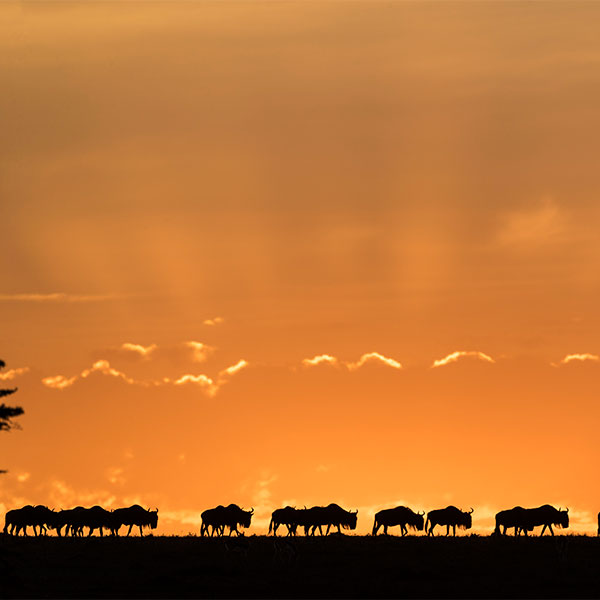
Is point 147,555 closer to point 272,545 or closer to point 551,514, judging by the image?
point 272,545

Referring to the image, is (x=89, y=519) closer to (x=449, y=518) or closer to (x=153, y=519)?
(x=153, y=519)

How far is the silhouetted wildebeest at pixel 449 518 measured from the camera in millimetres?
89000

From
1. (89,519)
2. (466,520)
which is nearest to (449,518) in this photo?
(466,520)

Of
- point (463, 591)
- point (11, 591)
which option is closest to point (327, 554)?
point (463, 591)

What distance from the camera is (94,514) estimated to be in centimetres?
9188

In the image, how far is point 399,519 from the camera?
296 feet

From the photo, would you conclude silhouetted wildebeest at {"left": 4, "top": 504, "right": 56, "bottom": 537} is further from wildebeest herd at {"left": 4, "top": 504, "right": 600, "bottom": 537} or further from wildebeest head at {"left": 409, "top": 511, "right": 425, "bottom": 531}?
wildebeest head at {"left": 409, "top": 511, "right": 425, "bottom": 531}

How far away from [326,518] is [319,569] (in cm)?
2071

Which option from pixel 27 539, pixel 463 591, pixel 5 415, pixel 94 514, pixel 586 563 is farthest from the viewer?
pixel 94 514

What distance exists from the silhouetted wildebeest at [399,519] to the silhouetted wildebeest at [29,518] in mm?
19604

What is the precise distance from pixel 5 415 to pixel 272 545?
2223 cm

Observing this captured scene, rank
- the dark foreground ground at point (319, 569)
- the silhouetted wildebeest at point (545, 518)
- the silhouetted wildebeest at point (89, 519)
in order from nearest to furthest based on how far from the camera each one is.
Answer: the dark foreground ground at point (319, 569), the silhouetted wildebeest at point (545, 518), the silhouetted wildebeest at point (89, 519)

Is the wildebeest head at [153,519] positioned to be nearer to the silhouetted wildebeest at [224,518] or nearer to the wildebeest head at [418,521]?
the silhouetted wildebeest at [224,518]

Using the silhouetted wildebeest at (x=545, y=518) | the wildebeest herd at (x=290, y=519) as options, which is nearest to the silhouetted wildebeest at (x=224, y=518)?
the wildebeest herd at (x=290, y=519)
